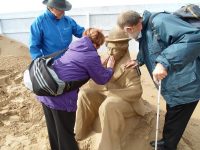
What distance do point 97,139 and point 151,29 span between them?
5.10 ft

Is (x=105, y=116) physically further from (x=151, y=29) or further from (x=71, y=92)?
(x=151, y=29)

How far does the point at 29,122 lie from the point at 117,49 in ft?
7.56

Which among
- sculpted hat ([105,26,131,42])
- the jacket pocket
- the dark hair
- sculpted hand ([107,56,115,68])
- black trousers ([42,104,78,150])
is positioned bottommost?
black trousers ([42,104,78,150])

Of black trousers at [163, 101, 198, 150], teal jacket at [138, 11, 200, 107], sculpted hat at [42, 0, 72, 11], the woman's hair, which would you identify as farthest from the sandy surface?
sculpted hat at [42, 0, 72, 11]

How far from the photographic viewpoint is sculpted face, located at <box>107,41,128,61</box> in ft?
13.0

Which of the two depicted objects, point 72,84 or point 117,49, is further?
point 117,49

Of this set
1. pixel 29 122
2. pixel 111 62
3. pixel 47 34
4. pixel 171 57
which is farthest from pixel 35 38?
pixel 171 57

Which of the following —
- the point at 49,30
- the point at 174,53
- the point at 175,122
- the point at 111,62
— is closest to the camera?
the point at 174,53

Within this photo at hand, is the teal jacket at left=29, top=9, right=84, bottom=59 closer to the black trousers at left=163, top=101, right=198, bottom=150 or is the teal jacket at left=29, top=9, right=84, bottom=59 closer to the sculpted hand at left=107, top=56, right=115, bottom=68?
the sculpted hand at left=107, top=56, right=115, bottom=68

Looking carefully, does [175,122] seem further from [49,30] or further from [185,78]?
[49,30]

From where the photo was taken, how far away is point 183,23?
3182 mm

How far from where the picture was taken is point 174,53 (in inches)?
121

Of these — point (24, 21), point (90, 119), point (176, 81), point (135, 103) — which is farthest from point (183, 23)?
point (24, 21)

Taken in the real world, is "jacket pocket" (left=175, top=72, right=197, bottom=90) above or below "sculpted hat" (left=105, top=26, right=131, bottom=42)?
below
